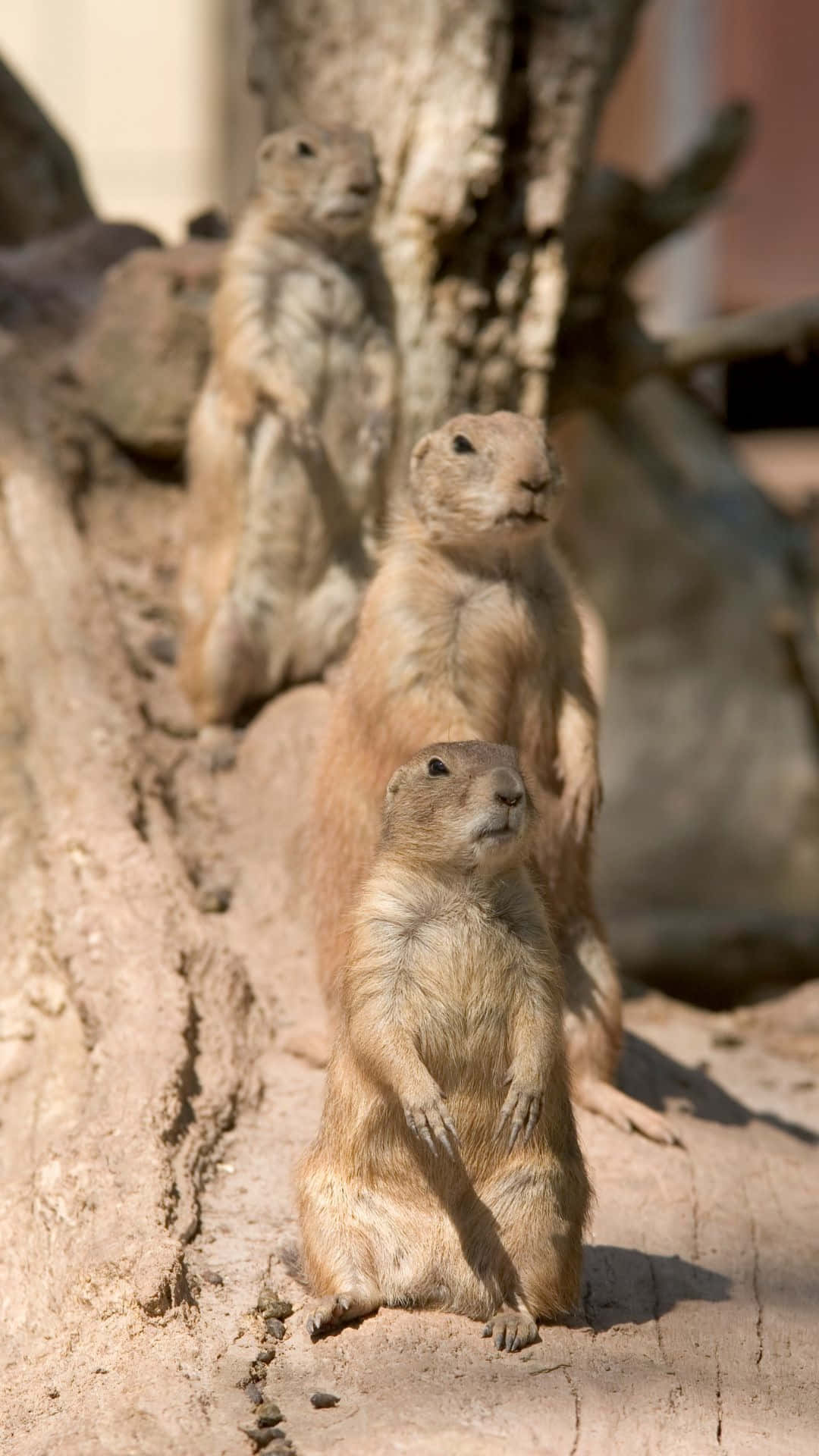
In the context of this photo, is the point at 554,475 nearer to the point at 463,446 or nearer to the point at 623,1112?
the point at 463,446

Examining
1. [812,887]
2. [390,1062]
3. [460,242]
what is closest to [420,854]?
[390,1062]

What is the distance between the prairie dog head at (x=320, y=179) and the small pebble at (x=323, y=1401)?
17.6ft

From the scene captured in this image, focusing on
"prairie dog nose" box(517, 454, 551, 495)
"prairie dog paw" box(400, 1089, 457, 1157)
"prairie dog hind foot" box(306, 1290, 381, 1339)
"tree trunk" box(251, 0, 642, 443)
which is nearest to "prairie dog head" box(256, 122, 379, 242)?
"tree trunk" box(251, 0, 642, 443)

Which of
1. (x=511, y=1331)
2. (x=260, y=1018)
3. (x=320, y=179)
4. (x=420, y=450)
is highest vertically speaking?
(x=320, y=179)

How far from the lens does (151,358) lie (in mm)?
8438

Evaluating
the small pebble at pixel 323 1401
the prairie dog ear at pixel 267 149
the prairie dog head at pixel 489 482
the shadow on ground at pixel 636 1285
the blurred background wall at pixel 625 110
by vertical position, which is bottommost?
the shadow on ground at pixel 636 1285

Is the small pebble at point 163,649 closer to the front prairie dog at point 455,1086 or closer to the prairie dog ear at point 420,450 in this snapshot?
the prairie dog ear at point 420,450

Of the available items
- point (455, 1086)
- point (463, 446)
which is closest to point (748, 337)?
point (463, 446)

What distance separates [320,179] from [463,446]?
273 centimetres

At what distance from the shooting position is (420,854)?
14.0 ft

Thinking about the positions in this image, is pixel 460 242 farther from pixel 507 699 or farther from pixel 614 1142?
pixel 614 1142

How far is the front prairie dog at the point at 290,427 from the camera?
25.3 ft

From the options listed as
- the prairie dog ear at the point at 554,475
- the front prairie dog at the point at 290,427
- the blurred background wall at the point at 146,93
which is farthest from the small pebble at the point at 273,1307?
the blurred background wall at the point at 146,93

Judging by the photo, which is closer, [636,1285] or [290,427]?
[636,1285]
